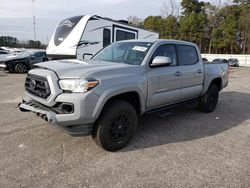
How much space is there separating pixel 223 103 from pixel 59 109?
5989mm

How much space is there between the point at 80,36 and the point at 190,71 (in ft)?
21.6

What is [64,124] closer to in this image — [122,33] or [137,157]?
[137,157]

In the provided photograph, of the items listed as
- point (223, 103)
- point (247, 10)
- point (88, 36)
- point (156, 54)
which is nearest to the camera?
point (156, 54)

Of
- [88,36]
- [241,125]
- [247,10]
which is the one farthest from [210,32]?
[241,125]

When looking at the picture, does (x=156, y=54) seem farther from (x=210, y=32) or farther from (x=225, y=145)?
(x=210, y=32)

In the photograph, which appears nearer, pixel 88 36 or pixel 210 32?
pixel 88 36

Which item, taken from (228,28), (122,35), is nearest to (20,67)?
(122,35)

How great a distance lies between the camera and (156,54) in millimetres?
4520

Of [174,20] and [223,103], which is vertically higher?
[174,20]

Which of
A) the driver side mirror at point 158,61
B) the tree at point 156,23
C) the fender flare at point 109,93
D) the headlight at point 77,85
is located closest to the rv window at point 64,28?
the driver side mirror at point 158,61

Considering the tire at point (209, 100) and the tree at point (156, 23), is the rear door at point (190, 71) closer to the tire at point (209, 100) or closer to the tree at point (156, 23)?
the tire at point (209, 100)

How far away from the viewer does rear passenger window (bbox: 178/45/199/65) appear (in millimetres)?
5248

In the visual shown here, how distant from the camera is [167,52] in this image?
4.90 metres

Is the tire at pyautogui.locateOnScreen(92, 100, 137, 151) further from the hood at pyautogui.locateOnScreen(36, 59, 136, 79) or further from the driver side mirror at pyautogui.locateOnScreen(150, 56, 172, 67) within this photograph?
the driver side mirror at pyautogui.locateOnScreen(150, 56, 172, 67)
